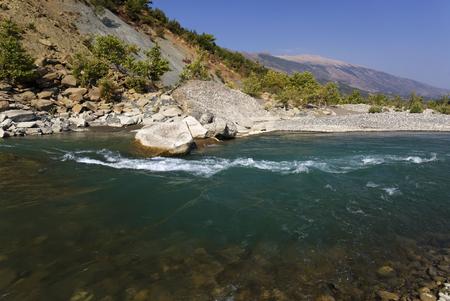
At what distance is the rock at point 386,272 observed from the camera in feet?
23.9

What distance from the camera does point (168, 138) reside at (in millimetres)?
19594

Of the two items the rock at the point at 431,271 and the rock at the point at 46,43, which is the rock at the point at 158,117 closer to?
the rock at the point at 46,43

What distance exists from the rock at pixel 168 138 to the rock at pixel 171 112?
11.7 metres

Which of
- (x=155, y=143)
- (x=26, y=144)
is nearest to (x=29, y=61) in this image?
(x=26, y=144)

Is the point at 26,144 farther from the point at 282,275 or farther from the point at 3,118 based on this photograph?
the point at 282,275

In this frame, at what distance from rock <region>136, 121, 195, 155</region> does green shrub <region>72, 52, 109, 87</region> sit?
20702 mm

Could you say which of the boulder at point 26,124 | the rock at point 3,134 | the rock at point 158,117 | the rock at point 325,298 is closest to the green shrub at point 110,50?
the rock at point 158,117

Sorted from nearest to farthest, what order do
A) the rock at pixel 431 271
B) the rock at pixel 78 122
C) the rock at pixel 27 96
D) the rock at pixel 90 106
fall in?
the rock at pixel 431 271 < the rock at pixel 78 122 < the rock at pixel 27 96 < the rock at pixel 90 106

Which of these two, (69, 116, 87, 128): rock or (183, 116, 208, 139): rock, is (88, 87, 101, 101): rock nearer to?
(69, 116, 87, 128): rock

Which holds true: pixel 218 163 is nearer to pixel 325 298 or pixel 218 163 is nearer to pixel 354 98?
pixel 325 298

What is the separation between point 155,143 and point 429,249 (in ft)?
47.5

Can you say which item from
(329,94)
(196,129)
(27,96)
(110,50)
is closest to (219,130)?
(196,129)

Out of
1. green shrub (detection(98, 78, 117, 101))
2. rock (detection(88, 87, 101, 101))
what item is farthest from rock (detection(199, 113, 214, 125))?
rock (detection(88, 87, 101, 101))

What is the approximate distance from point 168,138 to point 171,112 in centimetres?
1347
